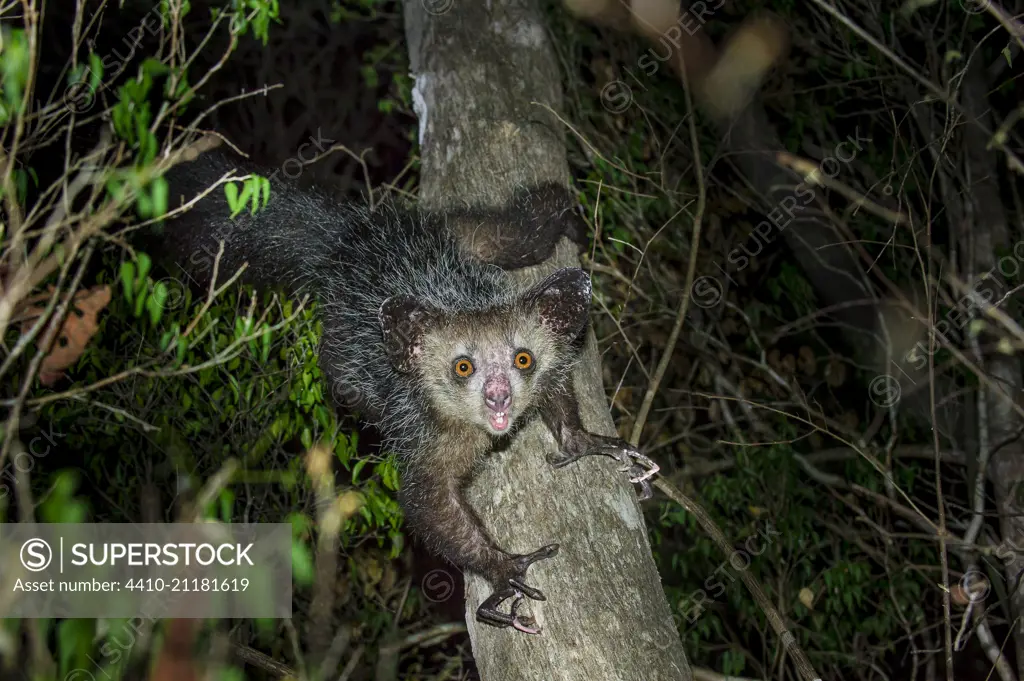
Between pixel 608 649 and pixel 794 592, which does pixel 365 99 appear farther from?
pixel 608 649

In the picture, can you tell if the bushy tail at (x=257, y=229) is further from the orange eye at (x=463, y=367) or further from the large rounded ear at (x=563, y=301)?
the large rounded ear at (x=563, y=301)

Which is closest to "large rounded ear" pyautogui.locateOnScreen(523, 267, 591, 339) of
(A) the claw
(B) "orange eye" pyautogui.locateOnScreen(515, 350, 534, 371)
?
(B) "orange eye" pyautogui.locateOnScreen(515, 350, 534, 371)

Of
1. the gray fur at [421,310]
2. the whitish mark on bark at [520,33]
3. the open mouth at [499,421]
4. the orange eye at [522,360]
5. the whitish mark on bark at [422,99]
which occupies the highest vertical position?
the whitish mark on bark at [520,33]

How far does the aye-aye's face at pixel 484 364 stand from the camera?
130 inches

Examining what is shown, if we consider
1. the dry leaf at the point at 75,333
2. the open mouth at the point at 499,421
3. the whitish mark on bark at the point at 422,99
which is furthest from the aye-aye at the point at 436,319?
the dry leaf at the point at 75,333

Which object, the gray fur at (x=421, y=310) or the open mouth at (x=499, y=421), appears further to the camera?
the gray fur at (x=421, y=310)

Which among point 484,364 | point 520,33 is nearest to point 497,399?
point 484,364

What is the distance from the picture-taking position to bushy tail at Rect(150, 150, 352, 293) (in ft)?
13.5

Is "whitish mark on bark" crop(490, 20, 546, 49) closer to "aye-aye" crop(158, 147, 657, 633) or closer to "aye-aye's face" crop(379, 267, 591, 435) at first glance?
"aye-aye" crop(158, 147, 657, 633)

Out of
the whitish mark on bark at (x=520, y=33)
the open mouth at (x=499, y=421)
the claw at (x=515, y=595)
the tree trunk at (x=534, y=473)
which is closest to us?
the tree trunk at (x=534, y=473)

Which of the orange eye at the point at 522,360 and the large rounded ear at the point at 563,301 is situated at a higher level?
the large rounded ear at the point at 563,301

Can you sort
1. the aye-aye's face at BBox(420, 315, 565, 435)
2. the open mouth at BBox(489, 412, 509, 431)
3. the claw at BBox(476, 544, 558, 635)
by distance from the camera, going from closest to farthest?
the claw at BBox(476, 544, 558, 635), the open mouth at BBox(489, 412, 509, 431), the aye-aye's face at BBox(420, 315, 565, 435)

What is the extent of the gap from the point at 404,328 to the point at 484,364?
0.35 meters

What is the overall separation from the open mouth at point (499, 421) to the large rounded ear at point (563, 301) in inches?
20.0
